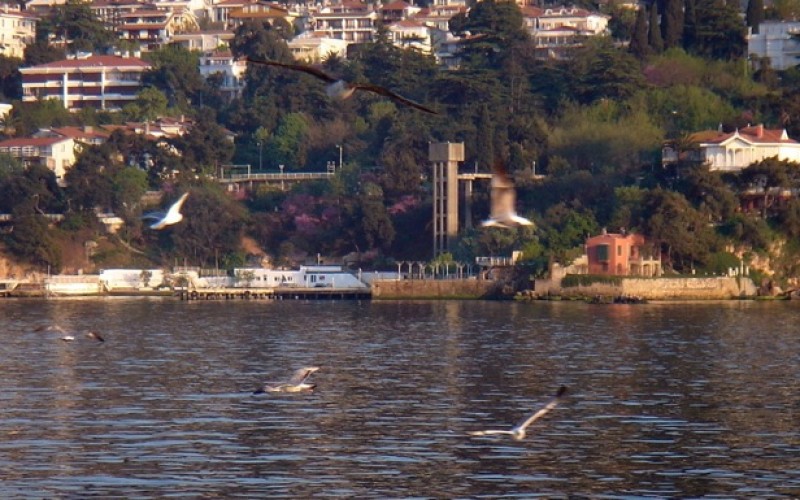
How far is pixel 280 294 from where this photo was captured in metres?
110

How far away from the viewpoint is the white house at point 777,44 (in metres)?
135

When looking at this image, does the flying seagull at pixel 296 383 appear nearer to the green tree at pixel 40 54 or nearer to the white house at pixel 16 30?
the green tree at pixel 40 54

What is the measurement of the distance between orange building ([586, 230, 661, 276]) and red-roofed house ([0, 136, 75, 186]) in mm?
39574

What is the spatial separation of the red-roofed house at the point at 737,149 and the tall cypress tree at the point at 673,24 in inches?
929

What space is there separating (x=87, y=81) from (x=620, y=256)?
207 feet

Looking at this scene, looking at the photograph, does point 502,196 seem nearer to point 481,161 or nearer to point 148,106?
point 481,161

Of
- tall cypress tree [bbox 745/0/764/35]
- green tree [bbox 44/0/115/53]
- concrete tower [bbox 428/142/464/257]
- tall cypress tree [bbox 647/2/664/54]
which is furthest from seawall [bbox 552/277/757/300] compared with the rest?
green tree [bbox 44/0/115/53]

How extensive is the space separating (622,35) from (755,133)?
34.7m

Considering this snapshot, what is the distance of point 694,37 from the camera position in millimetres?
137000

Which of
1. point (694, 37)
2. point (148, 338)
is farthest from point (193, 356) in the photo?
point (694, 37)

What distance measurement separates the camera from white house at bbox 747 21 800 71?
13525 centimetres

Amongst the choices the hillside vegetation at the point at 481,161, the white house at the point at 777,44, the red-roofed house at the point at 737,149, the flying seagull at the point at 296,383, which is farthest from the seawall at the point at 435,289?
the flying seagull at the point at 296,383

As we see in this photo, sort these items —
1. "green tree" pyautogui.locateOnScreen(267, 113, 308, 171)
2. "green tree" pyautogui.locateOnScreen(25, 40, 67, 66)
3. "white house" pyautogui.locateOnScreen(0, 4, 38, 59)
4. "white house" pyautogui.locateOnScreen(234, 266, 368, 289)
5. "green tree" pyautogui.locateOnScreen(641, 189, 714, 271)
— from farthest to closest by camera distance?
1. "white house" pyautogui.locateOnScreen(0, 4, 38, 59)
2. "green tree" pyautogui.locateOnScreen(25, 40, 67, 66)
3. "green tree" pyautogui.locateOnScreen(267, 113, 308, 171)
4. "white house" pyautogui.locateOnScreen(234, 266, 368, 289)
5. "green tree" pyautogui.locateOnScreen(641, 189, 714, 271)

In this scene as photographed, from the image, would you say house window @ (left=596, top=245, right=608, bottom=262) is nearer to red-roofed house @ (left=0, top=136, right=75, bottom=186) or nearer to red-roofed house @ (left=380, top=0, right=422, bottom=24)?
red-roofed house @ (left=0, top=136, right=75, bottom=186)
